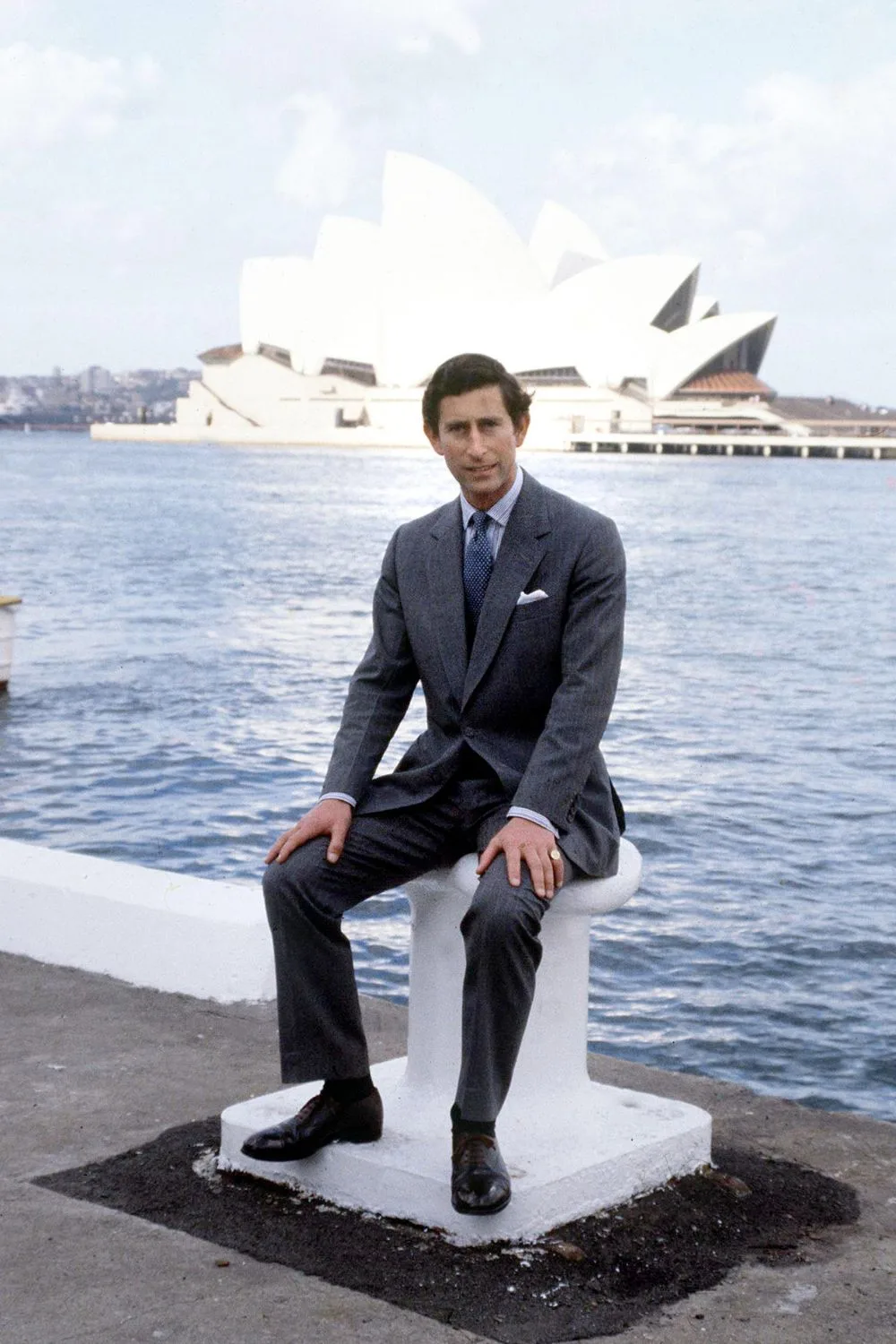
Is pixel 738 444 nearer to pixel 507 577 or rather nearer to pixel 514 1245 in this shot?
pixel 507 577

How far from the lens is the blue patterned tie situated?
2252 mm

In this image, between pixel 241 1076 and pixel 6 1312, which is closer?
pixel 6 1312

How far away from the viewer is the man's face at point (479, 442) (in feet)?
7.12

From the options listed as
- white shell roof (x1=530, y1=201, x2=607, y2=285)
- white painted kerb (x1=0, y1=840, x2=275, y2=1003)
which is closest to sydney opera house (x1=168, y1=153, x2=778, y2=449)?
white shell roof (x1=530, y1=201, x2=607, y2=285)

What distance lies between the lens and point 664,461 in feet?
230

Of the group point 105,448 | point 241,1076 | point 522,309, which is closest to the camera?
point 241,1076

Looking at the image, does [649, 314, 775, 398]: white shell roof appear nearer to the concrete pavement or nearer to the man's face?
the concrete pavement

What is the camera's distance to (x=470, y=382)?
2164 mm

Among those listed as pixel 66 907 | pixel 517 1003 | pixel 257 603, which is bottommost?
pixel 257 603

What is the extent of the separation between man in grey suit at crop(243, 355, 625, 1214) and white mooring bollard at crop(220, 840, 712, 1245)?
1.7 inches

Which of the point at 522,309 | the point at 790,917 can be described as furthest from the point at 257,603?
the point at 522,309

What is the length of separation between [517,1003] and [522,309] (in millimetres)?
66162

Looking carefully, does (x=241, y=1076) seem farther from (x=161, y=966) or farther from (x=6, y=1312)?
(x=6, y=1312)

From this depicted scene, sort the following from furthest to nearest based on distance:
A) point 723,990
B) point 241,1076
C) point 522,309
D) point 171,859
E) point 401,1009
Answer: point 522,309, point 171,859, point 723,990, point 401,1009, point 241,1076
